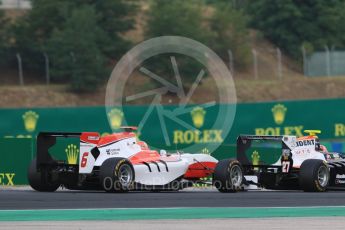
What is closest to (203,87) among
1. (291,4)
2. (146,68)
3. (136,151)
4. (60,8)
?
(146,68)

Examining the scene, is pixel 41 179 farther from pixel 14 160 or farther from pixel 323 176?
pixel 323 176

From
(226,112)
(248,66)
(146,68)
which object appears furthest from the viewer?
(248,66)

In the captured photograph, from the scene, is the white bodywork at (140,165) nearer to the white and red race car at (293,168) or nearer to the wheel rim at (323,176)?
the white and red race car at (293,168)

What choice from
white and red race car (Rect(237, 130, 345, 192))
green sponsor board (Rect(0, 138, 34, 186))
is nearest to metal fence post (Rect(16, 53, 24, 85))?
green sponsor board (Rect(0, 138, 34, 186))

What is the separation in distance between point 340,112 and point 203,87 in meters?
17.2

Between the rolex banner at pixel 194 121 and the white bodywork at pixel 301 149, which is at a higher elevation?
the rolex banner at pixel 194 121

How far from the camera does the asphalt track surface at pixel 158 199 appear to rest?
17547 millimetres

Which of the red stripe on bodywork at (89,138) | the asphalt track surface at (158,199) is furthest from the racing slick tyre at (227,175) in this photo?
the red stripe on bodywork at (89,138)

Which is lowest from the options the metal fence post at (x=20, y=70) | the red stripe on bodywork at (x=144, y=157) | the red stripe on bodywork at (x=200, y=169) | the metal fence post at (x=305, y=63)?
the red stripe on bodywork at (x=200, y=169)

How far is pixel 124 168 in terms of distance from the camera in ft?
68.0

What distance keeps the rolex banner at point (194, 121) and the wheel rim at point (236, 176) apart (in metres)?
8.05

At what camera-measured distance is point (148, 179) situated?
21.3 meters

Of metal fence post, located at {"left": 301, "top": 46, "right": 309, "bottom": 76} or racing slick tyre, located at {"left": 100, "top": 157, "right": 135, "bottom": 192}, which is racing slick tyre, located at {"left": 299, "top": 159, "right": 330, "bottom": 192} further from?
metal fence post, located at {"left": 301, "top": 46, "right": 309, "bottom": 76}

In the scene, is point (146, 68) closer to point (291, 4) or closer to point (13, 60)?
point (13, 60)
